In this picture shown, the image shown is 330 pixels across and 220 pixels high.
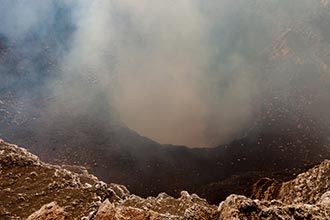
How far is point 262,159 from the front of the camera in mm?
169625

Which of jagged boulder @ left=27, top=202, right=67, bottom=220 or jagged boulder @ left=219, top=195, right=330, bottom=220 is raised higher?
jagged boulder @ left=27, top=202, right=67, bottom=220

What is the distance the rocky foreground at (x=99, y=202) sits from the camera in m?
27.5

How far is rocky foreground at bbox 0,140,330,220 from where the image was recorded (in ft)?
90.3

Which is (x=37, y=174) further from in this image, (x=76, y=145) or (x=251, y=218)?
(x=76, y=145)

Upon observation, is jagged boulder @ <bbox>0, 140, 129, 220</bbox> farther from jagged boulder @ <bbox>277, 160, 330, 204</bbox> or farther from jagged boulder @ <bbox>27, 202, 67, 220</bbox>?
jagged boulder @ <bbox>277, 160, 330, 204</bbox>

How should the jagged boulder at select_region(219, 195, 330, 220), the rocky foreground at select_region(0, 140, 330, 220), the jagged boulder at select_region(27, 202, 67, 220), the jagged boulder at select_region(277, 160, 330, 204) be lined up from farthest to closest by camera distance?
the jagged boulder at select_region(277, 160, 330, 204) → the jagged boulder at select_region(27, 202, 67, 220) → the rocky foreground at select_region(0, 140, 330, 220) → the jagged boulder at select_region(219, 195, 330, 220)

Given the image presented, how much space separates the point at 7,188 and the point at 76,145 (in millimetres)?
113115

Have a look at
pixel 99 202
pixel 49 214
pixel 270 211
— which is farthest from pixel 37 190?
pixel 270 211


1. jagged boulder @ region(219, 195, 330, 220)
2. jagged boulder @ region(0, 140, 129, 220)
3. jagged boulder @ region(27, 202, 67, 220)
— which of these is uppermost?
jagged boulder @ region(0, 140, 129, 220)

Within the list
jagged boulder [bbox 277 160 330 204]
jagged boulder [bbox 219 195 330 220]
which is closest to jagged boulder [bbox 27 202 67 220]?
jagged boulder [bbox 219 195 330 220]

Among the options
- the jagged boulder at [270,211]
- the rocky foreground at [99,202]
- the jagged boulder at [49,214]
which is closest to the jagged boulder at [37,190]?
the rocky foreground at [99,202]

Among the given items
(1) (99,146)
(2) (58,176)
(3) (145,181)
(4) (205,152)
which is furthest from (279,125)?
(2) (58,176)

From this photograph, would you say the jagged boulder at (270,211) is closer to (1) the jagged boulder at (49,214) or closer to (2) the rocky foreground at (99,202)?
(2) the rocky foreground at (99,202)

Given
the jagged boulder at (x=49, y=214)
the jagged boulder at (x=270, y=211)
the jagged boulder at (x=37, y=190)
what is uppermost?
the jagged boulder at (x=37, y=190)
